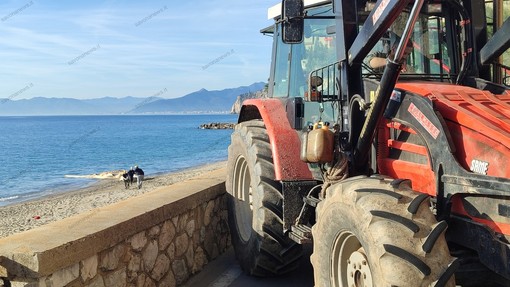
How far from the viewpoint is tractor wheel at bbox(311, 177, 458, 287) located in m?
2.84

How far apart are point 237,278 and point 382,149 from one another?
8.29 ft

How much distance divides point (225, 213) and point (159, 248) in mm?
2053

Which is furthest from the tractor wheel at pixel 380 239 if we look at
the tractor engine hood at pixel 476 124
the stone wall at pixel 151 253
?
the stone wall at pixel 151 253

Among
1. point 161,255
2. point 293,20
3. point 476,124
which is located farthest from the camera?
point 161,255

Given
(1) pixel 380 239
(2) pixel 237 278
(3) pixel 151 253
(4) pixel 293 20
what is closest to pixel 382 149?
(1) pixel 380 239

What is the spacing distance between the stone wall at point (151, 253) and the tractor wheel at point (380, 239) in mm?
1673

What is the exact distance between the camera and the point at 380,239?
299 cm

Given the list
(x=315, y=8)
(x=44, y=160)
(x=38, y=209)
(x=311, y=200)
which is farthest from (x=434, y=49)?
(x=44, y=160)

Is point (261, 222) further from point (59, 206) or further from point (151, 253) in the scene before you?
point (59, 206)

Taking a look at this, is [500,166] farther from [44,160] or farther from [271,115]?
[44,160]

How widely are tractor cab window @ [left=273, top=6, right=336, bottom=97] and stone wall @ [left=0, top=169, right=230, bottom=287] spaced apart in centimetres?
163

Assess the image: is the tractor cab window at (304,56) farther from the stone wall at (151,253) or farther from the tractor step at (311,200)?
the stone wall at (151,253)

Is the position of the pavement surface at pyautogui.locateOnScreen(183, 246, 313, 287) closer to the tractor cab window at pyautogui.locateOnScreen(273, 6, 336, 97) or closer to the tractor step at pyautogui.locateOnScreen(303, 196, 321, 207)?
the tractor step at pyautogui.locateOnScreen(303, 196, 321, 207)

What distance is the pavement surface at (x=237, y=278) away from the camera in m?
5.55
